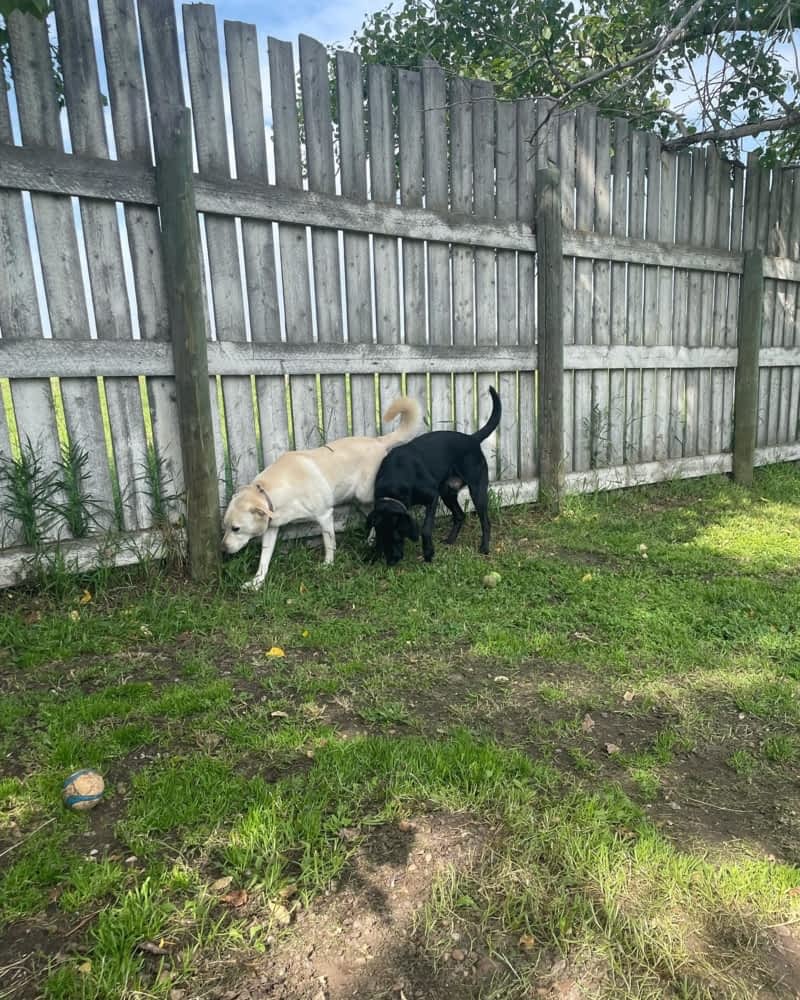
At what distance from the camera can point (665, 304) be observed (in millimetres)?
6375

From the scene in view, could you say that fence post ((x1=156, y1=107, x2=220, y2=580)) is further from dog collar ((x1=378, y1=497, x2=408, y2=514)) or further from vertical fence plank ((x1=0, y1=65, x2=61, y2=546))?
dog collar ((x1=378, y1=497, x2=408, y2=514))

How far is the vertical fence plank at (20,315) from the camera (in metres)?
3.44

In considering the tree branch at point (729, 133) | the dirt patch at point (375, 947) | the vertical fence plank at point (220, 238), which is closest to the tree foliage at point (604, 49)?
the tree branch at point (729, 133)

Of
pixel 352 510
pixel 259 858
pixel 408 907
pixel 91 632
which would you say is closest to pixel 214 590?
pixel 91 632

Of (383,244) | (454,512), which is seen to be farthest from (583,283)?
(454,512)

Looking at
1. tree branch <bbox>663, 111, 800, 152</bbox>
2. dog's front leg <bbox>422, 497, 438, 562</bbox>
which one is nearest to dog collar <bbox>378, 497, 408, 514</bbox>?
dog's front leg <bbox>422, 497, 438, 562</bbox>

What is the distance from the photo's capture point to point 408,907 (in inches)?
62.1

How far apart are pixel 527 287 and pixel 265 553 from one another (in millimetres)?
3327

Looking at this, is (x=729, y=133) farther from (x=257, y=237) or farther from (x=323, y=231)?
(x=257, y=237)

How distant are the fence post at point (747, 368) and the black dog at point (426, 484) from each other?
12.0 ft

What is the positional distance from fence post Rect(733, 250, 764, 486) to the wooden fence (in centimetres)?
6

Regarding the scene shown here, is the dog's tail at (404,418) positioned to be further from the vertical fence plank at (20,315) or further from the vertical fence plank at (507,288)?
the vertical fence plank at (20,315)

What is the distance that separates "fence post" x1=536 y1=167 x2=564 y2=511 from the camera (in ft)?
17.5

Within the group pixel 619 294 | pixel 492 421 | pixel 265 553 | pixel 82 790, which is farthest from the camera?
pixel 619 294
